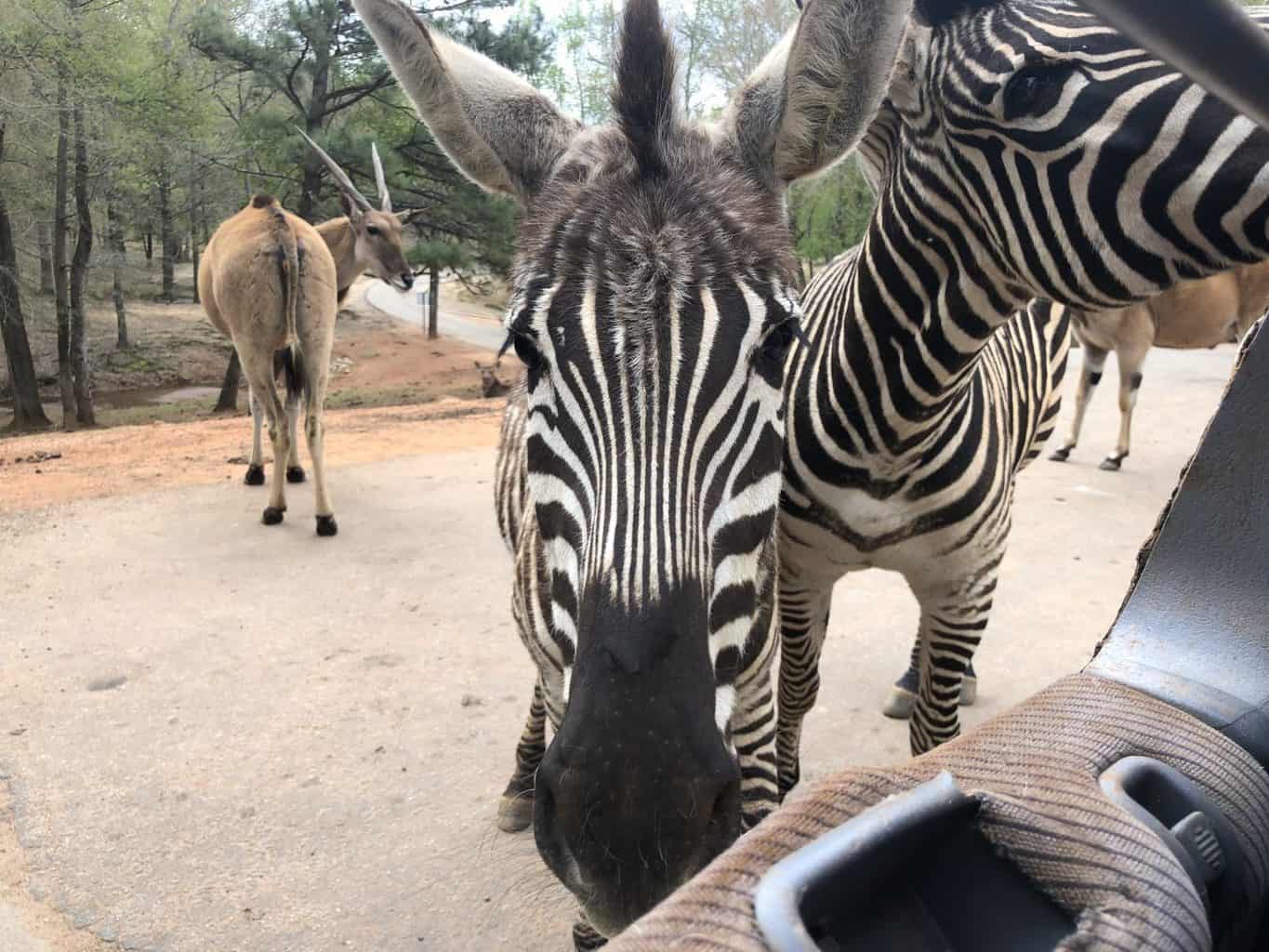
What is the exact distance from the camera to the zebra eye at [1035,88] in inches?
72.1

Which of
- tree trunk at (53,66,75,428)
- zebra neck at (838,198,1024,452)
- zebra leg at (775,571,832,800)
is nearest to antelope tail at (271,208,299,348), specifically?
zebra leg at (775,571,832,800)

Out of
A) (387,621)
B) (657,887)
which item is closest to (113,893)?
(387,621)

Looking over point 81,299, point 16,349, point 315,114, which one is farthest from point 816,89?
point 16,349

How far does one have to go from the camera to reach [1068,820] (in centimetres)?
76

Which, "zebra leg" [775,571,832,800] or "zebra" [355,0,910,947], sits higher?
"zebra" [355,0,910,947]

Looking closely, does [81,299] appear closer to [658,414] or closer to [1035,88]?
[658,414]

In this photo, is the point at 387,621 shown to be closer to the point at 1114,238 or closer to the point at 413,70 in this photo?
the point at 413,70

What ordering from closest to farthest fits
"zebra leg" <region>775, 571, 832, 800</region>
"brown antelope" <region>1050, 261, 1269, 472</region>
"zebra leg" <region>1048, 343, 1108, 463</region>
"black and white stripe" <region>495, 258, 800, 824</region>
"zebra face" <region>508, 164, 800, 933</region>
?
"zebra face" <region>508, 164, 800, 933</region> < "black and white stripe" <region>495, 258, 800, 824</region> < "zebra leg" <region>775, 571, 832, 800</region> < "brown antelope" <region>1050, 261, 1269, 472</region> < "zebra leg" <region>1048, 343, 1108, 463</region>

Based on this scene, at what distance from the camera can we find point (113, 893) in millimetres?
3131

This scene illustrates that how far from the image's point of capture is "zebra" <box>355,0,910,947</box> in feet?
4.47

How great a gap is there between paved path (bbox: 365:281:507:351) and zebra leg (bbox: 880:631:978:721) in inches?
989

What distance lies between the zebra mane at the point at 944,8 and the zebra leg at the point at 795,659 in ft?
5.92

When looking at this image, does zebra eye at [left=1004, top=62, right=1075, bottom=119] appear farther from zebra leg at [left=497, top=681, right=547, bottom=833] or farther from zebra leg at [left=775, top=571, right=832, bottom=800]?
zebra leg at [left=497, top=681, right=547, bottom=833]

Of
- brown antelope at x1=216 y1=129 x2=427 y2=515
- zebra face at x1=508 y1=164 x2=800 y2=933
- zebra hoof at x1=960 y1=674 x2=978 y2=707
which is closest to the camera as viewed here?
zebra face at x1=508 y1=164 x2=800 y2=933
